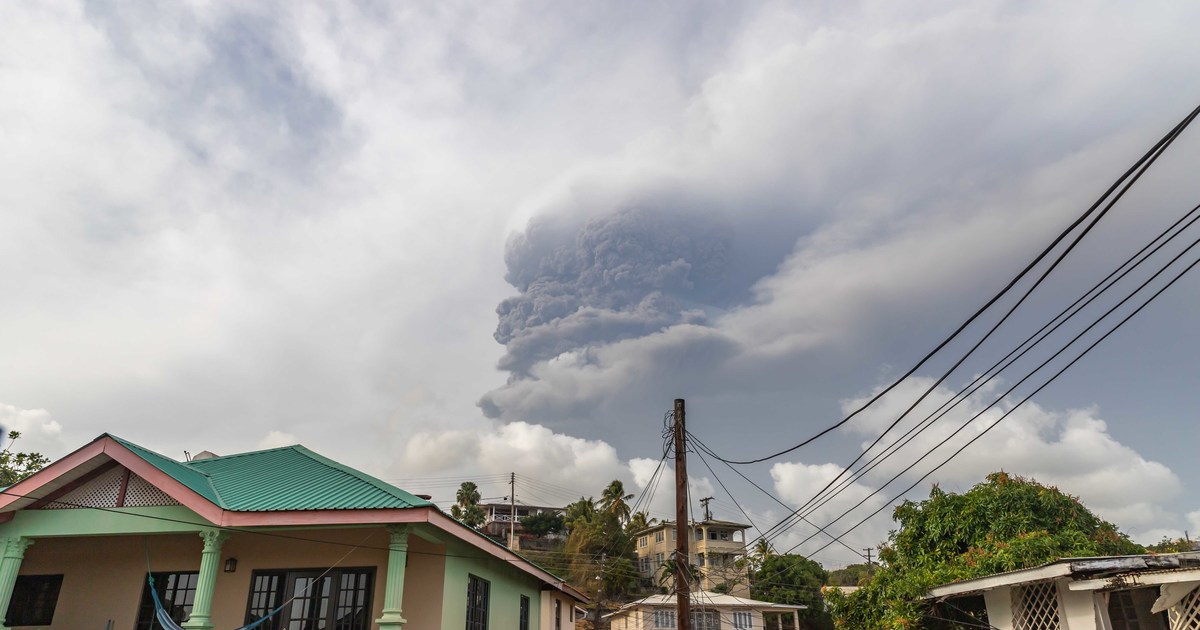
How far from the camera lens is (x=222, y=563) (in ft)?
46.5

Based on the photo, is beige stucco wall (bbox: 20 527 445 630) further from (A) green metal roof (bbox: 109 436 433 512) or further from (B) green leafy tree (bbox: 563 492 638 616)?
(B) green leafy tree (bbox: 563 492 638 616)

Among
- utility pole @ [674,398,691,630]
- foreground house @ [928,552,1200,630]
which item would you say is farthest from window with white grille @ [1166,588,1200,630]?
utility pole @ [674,398,691,630]

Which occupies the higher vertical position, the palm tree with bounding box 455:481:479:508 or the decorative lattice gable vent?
the palm tree with bounding box 455:481:479:508

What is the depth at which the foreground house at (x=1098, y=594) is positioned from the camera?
930 cm

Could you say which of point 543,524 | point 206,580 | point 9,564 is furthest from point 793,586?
point 9,564

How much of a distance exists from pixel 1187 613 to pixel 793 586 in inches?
2003

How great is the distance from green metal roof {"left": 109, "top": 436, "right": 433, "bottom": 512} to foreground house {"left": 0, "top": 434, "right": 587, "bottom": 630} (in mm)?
49

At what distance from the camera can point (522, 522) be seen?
84.8 m

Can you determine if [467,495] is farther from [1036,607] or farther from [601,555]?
[1036,607]

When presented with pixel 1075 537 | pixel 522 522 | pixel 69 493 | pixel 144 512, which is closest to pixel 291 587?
pixel 144 512

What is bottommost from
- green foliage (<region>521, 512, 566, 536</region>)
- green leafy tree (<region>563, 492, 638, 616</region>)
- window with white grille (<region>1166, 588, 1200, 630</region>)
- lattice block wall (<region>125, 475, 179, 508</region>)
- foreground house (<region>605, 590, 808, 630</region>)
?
window with white grille (<region>1166, 588, 1200, 630</region>)

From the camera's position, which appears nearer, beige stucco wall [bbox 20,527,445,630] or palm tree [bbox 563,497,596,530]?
beige stucco wall [bbox 20,527,445,630]

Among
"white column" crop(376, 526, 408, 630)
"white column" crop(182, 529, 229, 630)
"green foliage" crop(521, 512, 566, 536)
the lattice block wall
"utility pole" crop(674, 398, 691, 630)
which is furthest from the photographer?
"green foliage" crop(521, 512, 566, 536)

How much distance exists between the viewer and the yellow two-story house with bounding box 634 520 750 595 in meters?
61.8
